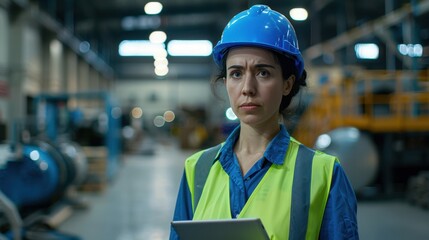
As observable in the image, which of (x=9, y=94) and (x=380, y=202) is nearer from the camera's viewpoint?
(x=380, y=202)

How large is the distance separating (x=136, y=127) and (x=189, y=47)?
330 inches

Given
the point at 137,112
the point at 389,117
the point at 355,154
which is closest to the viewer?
the point at 355,154

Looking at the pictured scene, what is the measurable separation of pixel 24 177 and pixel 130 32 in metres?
20.7

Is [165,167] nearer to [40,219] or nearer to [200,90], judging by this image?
[40,219]

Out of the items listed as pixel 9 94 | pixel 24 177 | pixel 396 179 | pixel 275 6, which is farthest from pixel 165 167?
pixel 24 177

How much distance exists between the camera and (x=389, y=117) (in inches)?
359

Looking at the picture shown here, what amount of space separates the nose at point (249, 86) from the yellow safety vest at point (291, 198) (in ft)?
0.76

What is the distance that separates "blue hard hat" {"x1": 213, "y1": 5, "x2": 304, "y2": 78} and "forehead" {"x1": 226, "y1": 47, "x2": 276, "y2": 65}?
2 centimetres

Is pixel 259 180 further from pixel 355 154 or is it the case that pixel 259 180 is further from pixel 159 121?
pixel 159 121

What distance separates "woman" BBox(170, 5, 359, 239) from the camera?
140cm

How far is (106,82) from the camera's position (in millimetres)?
30969

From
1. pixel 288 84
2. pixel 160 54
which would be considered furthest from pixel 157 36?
pixel 288 84

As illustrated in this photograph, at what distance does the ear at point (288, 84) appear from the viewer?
5.21ft

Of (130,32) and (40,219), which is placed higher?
(130,32)
